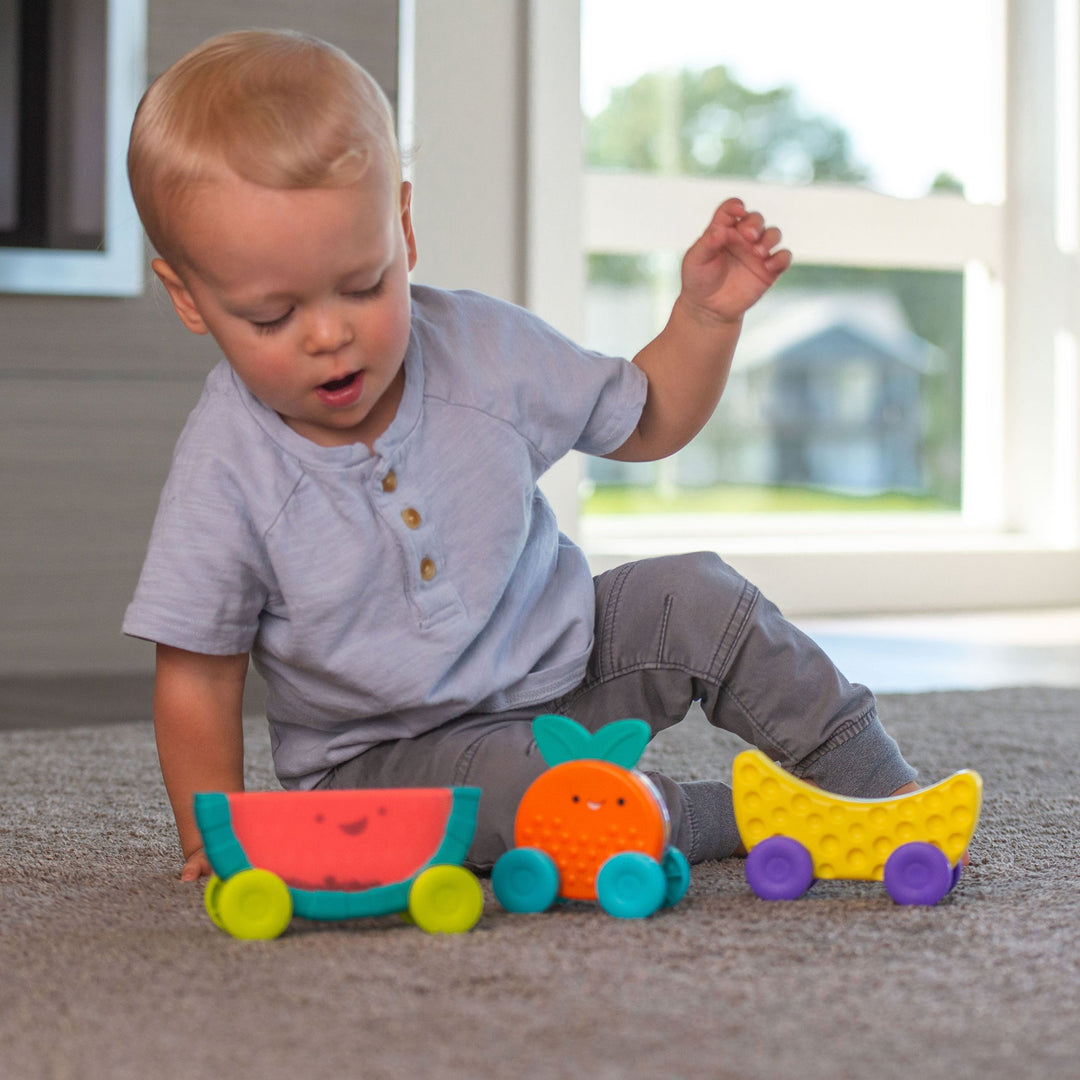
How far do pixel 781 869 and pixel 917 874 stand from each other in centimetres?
6

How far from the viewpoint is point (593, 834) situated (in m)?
0.73

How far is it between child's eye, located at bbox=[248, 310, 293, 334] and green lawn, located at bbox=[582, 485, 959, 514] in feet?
6.46

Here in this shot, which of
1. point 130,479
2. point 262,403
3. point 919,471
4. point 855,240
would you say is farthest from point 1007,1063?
point 919,471

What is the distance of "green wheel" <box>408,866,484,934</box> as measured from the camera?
27.0 inches

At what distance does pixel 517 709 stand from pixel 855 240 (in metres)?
2.03

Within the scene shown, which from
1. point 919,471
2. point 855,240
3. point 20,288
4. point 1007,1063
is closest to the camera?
point 1007,1063

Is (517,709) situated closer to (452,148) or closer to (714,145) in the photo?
(452,148)

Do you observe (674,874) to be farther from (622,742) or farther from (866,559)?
(866,559)

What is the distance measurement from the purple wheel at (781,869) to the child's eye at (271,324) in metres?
0.36

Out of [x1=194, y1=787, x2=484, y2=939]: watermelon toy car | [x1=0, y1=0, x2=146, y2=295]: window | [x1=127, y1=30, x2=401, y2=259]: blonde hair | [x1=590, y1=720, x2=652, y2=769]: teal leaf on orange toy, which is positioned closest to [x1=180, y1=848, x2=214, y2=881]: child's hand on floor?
[x1=194, y1=787, x2=484, y2=939]: watermelon toy car

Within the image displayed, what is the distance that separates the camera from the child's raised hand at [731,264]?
35.6 inches

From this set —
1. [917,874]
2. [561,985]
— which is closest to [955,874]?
[917,874]

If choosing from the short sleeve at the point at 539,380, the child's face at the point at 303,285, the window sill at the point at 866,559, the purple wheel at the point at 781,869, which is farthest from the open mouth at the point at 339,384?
the window sill at the point at 866,559

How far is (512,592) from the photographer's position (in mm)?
910
